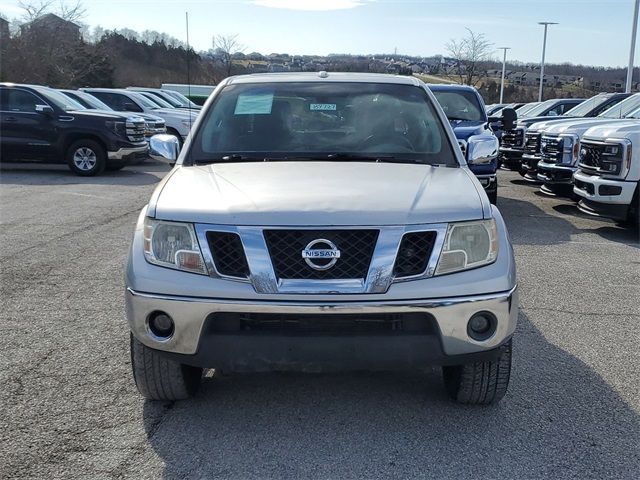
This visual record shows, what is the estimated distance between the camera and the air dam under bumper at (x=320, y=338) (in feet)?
10.2

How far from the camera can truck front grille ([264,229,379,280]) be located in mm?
3156

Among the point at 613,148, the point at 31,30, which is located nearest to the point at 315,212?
the point at 613,148

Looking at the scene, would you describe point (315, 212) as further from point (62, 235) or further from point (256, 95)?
point (62, 235)

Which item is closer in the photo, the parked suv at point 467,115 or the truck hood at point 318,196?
the truck hood at point 318,196

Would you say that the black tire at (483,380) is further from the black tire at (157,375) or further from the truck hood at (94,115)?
the truck hood at (94,115)

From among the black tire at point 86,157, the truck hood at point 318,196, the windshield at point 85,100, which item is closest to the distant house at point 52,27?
the windshield at point 85,100

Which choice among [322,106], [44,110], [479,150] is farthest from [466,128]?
[44,110]

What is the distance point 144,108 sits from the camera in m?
19.4

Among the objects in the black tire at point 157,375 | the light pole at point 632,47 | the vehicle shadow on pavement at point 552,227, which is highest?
the light pole at point 632,47

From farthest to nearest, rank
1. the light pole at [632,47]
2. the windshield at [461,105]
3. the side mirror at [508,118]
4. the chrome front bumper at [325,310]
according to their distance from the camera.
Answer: the light pole at [632,47] < the windshield at [461,105] < the side mirror at [508,118] < the chrome front bumper at [325,310]

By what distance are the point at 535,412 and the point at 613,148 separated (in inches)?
233

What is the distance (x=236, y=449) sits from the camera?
326cm

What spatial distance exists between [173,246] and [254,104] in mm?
→ 1628

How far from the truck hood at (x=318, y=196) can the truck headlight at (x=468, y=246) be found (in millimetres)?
51
